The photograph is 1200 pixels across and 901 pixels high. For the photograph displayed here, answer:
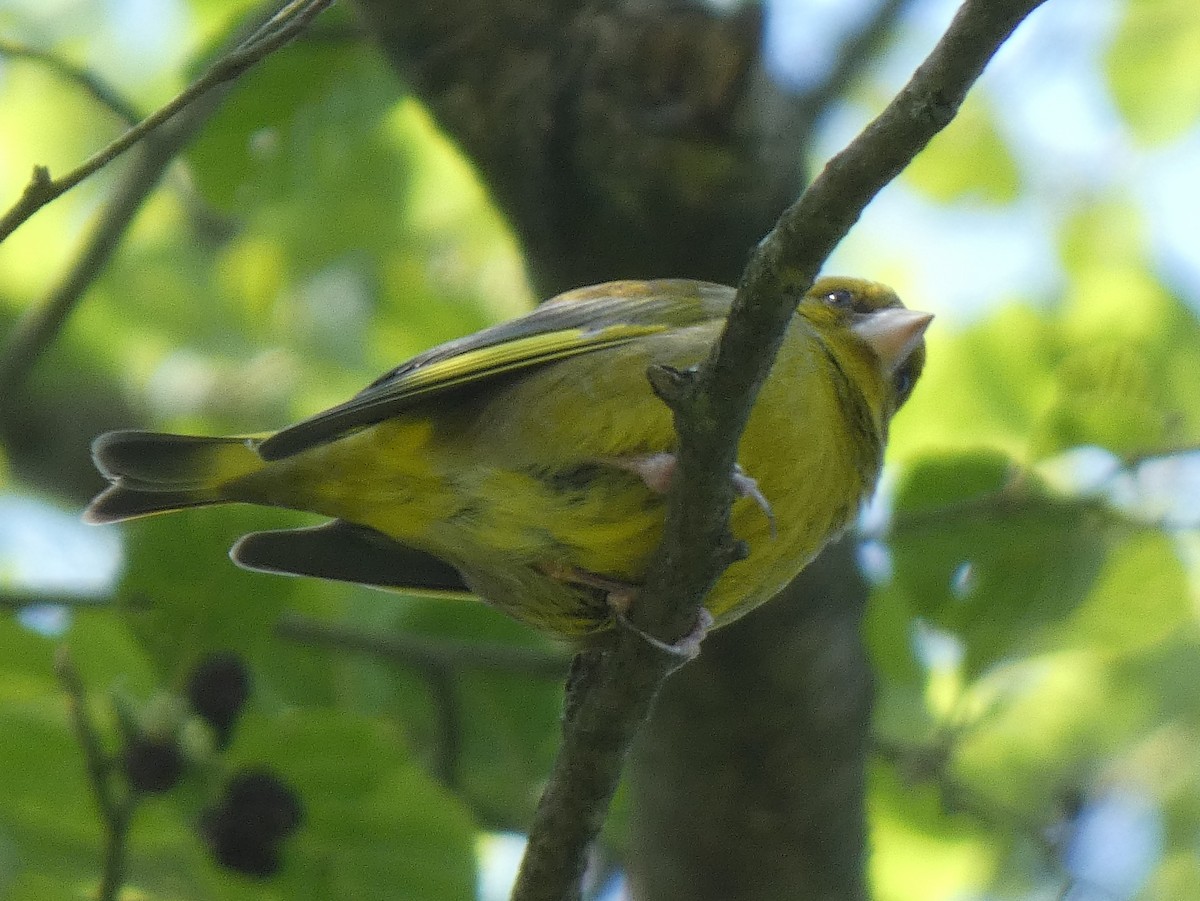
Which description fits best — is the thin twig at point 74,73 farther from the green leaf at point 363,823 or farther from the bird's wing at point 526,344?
the green leaf at point 363,823

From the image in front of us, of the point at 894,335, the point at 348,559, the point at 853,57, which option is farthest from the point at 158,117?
the point at 853,57

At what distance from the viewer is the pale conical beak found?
3.89 meters

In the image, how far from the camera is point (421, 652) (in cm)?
449

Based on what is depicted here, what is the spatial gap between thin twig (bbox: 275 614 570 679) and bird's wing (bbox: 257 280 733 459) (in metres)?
1.18

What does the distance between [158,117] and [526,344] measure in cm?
133

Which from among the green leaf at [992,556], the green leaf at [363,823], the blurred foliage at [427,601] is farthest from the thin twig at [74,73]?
the green leaf at [992,556]

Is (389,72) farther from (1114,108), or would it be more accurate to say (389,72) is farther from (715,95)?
(1114,108)

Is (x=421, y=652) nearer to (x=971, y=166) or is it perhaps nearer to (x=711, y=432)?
(x=711, y=432)

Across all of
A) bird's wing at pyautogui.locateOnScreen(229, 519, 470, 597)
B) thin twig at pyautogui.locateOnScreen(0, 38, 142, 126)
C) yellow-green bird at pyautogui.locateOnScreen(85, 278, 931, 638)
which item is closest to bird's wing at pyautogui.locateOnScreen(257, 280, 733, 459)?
yellow-green bird at pyautogui.locateOnScreen(85, 278, 931, 638)

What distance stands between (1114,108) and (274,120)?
12.8 ft

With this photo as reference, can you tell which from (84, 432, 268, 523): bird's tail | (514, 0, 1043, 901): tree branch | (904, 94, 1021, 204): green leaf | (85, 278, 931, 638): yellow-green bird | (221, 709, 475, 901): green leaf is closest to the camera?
(514, 0, 1043, 901): tree branch

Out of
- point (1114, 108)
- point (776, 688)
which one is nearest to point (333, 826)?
point (776, 688)

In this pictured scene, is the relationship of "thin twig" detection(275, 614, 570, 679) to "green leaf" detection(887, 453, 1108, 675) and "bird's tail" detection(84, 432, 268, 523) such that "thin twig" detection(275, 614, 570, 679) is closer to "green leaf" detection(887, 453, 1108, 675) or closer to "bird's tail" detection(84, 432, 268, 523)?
"bird's tail" detection(84, 432, 268, 523)

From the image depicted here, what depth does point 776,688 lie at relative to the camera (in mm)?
3812
